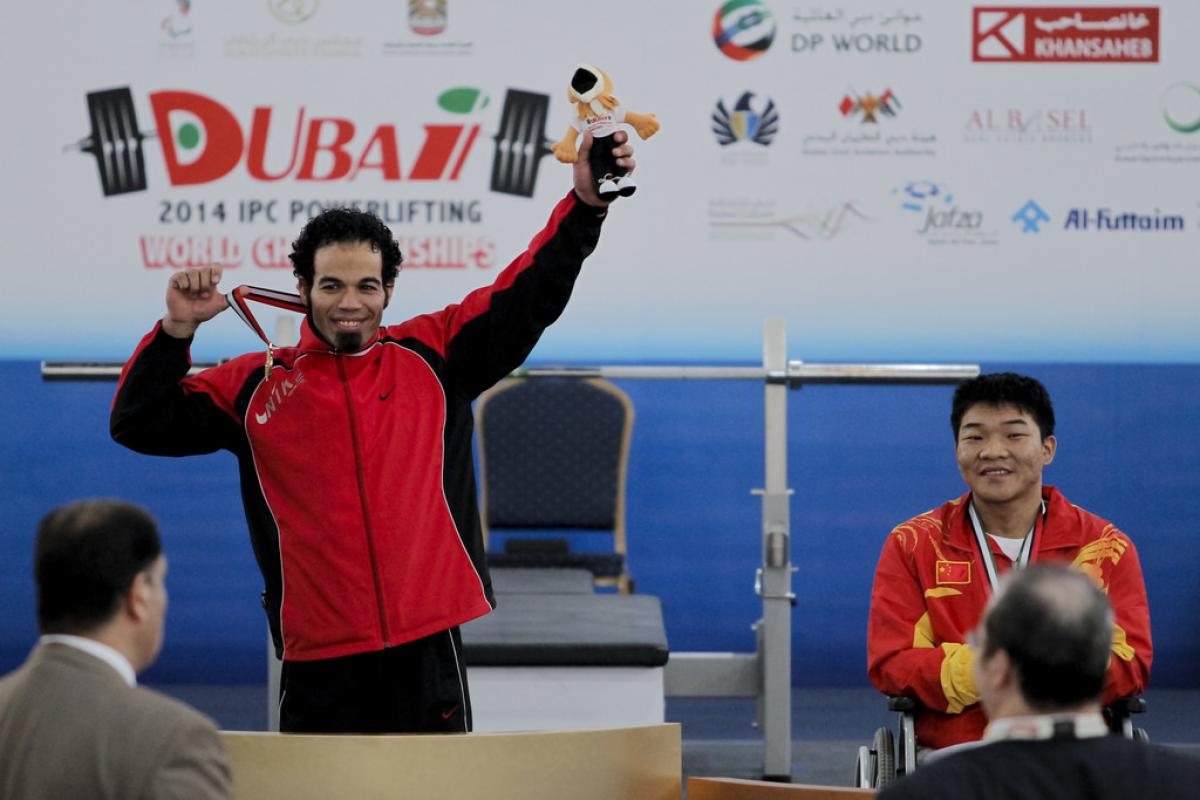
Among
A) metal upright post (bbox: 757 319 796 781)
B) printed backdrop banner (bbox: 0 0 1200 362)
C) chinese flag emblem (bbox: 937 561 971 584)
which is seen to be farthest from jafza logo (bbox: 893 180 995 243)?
chinese flag emblem (bbox: 937 561 971 584)

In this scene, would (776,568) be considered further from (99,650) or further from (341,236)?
(99,650)

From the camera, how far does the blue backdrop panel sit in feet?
18.1

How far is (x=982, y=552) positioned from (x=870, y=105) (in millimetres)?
2985

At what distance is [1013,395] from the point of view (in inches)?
109

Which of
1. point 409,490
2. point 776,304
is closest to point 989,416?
point 409,490

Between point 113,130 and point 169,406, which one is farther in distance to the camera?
point 113,130

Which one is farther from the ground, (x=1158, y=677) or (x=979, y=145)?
(x=979, y=145)

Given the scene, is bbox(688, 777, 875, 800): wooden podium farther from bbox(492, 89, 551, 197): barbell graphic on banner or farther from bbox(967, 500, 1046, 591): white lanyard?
bbox(492, 89, 551, 197): barbell graphic on banner

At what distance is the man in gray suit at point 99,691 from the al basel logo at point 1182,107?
482cm

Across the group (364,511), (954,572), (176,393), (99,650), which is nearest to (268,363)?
(176,393)

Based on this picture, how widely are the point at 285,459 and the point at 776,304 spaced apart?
133 inches

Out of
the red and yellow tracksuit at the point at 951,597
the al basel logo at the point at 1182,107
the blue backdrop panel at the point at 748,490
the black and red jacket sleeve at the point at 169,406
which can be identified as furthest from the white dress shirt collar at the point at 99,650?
the al basel logo at the point at 1182,107

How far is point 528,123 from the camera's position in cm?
544

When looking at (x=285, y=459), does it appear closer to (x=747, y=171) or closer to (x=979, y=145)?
(x=747, y=171)
